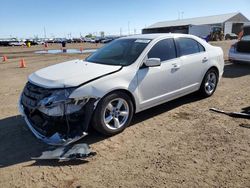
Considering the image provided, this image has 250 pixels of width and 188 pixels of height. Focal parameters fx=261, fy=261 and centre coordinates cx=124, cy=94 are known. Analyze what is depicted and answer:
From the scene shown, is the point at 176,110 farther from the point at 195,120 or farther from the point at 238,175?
the point at 238,175

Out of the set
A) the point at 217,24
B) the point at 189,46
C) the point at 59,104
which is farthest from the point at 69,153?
the point at 217,24

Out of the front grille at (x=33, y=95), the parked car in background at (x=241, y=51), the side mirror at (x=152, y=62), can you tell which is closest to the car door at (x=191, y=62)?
the side mirror at (x=152, y=62)

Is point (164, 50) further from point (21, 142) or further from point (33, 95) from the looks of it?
point (21, 142)

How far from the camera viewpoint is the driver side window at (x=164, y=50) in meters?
5.16

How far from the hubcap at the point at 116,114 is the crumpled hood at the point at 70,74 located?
55 centimetres

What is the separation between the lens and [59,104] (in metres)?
3.96

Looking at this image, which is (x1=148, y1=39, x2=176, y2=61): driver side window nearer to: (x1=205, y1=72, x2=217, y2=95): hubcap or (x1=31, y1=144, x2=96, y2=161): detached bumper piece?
(x1=205, y1=72, x2=217, y2=95): hubcap

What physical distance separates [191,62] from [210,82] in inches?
44.7

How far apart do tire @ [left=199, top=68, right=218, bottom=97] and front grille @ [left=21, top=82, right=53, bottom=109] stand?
152 inches

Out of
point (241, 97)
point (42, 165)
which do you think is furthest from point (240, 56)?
point (42, 165)

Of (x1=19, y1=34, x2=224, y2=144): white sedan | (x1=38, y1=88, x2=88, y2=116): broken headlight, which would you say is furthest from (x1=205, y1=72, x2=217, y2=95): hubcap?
(x1=38, y1=88, x2=88, y2=116): broken headlight

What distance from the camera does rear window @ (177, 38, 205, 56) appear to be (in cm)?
577

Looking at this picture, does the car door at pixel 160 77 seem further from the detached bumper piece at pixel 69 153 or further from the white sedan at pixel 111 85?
the detached bumper piece at pixel 69 153

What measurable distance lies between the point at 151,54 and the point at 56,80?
1.95m
